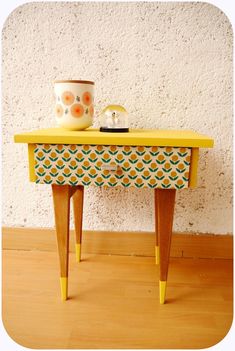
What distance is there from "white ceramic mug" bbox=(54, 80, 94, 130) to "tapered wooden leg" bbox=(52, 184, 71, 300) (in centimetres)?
20

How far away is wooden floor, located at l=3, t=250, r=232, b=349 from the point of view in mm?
824

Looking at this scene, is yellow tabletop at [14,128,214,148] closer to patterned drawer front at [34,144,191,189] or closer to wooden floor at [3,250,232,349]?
patterned drawer front at [34,144,191,189]

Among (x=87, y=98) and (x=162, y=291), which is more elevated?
(x=87, y=98)

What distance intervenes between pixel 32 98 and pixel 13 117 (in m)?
0.11

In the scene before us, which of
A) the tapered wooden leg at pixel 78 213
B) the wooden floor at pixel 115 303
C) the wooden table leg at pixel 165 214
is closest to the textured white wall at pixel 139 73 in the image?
the tapered wooden leg at pixel 78 213

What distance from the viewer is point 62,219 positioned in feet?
3.06

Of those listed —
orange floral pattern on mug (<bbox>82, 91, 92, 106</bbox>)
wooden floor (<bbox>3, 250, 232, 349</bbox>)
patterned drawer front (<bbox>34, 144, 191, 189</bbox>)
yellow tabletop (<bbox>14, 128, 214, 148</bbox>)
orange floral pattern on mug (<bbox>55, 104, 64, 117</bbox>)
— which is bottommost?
wooden floor (<bbox>3, 250, 232, 349</bbox>)

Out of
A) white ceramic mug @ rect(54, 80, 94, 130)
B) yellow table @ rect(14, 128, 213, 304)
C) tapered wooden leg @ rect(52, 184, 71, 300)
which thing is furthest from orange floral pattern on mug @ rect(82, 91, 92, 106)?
tapered wooden leg @ rect(52, 184, 71, 300)

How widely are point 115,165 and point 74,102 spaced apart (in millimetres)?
242

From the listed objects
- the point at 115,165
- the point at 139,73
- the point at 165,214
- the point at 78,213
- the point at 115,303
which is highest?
the point at 139,73

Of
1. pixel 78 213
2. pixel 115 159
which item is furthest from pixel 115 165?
pixel 78 213

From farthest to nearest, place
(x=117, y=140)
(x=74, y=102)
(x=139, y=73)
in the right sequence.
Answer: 1. (x=139, y=73)
2. (x=74, y=102)
3. (x=117, y=140)

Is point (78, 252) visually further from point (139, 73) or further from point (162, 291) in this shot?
point (139, 73)

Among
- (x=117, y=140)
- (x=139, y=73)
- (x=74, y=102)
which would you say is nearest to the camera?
(x=117, y=140)
